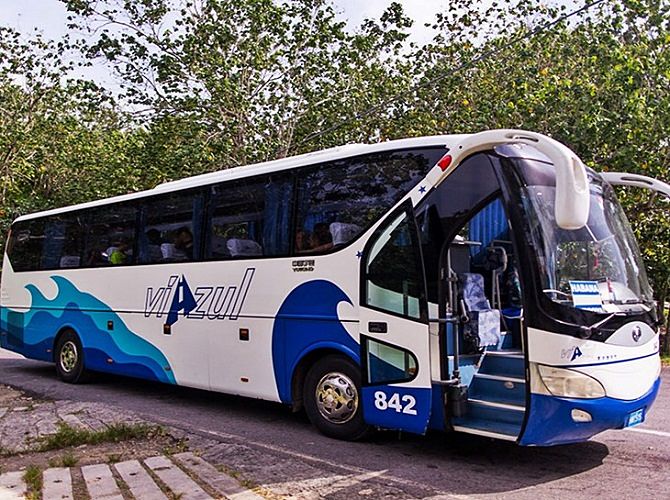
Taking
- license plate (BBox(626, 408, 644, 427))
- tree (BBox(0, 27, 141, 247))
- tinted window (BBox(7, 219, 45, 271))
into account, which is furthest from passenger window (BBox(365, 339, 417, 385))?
tree (BBox(0, 27, 141, 247))

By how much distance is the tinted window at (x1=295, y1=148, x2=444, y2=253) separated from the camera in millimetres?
7219

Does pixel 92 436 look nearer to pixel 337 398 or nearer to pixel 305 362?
pixel 305 362

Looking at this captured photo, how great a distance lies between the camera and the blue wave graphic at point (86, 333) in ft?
35.0

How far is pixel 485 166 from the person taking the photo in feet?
21.9

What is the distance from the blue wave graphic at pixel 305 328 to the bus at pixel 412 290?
0.07 ft

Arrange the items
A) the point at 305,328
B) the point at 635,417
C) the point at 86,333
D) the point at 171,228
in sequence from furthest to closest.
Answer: the point at 86,333 < the point at 171,228 < the point at 305,328 < the point at 635,417

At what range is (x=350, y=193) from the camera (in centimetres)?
773

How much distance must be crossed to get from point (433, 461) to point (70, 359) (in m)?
7.67

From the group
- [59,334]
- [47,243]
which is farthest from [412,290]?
[47,243]

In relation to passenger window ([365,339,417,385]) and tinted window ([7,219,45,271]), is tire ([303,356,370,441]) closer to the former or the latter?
passenger window ([365,339,417,385])

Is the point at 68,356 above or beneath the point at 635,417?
above

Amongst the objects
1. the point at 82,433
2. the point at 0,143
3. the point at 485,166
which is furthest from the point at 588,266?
the point at 0,143

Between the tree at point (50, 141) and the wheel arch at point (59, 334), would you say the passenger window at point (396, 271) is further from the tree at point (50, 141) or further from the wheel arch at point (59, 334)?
the tree at point (50, 141)

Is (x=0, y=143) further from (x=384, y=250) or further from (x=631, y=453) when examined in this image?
(x=631, y=453)
